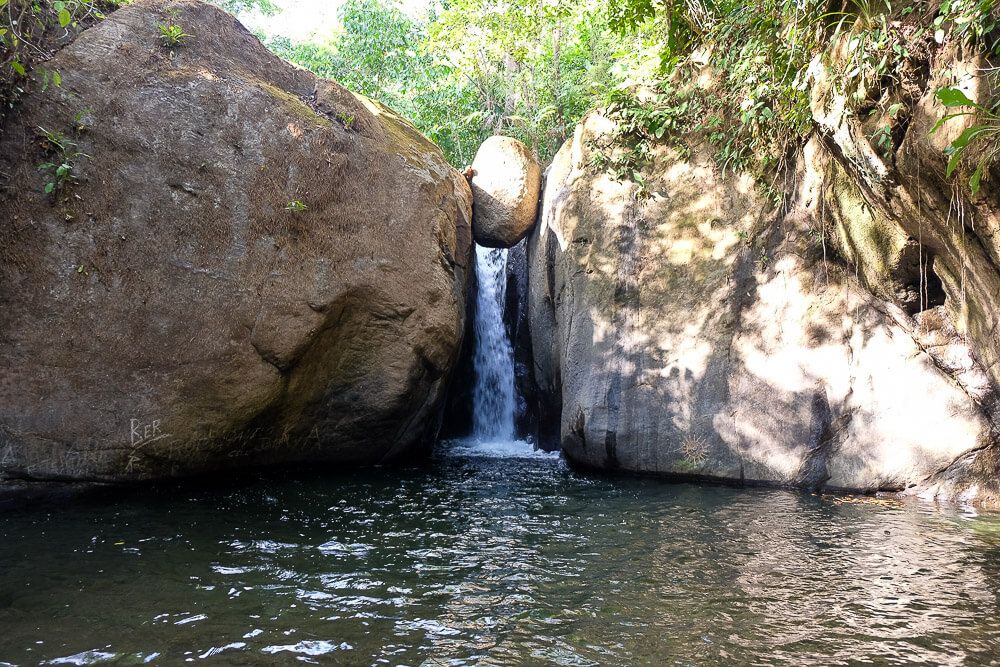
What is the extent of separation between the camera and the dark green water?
10.6ft

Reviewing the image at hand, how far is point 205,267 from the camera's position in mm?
6523

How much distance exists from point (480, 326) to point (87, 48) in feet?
19.7

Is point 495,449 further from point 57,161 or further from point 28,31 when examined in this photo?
point 28,31

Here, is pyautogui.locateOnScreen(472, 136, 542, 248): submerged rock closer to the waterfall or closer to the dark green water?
the waterfall

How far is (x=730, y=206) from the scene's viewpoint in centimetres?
772

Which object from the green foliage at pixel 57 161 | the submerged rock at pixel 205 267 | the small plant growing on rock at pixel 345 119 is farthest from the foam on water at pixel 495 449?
the green foliage at pixel 57 161

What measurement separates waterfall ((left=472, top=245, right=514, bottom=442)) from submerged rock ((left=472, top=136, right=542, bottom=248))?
1.99ft

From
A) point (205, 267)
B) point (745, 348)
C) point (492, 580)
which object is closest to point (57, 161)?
point (205, 267)

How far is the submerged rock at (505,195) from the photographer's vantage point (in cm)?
1012

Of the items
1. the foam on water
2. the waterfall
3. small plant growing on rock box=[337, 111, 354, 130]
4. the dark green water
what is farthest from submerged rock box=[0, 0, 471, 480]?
the waterfall

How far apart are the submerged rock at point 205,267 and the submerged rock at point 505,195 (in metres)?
2.06

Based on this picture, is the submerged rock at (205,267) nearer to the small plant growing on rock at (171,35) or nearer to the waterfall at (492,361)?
the small plant growing on rock at (171,35)

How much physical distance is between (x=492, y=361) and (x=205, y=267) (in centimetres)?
480

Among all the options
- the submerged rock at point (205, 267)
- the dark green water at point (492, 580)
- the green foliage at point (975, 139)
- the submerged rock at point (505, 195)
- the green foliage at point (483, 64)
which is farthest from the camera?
the green foliage at point (483, 64)
